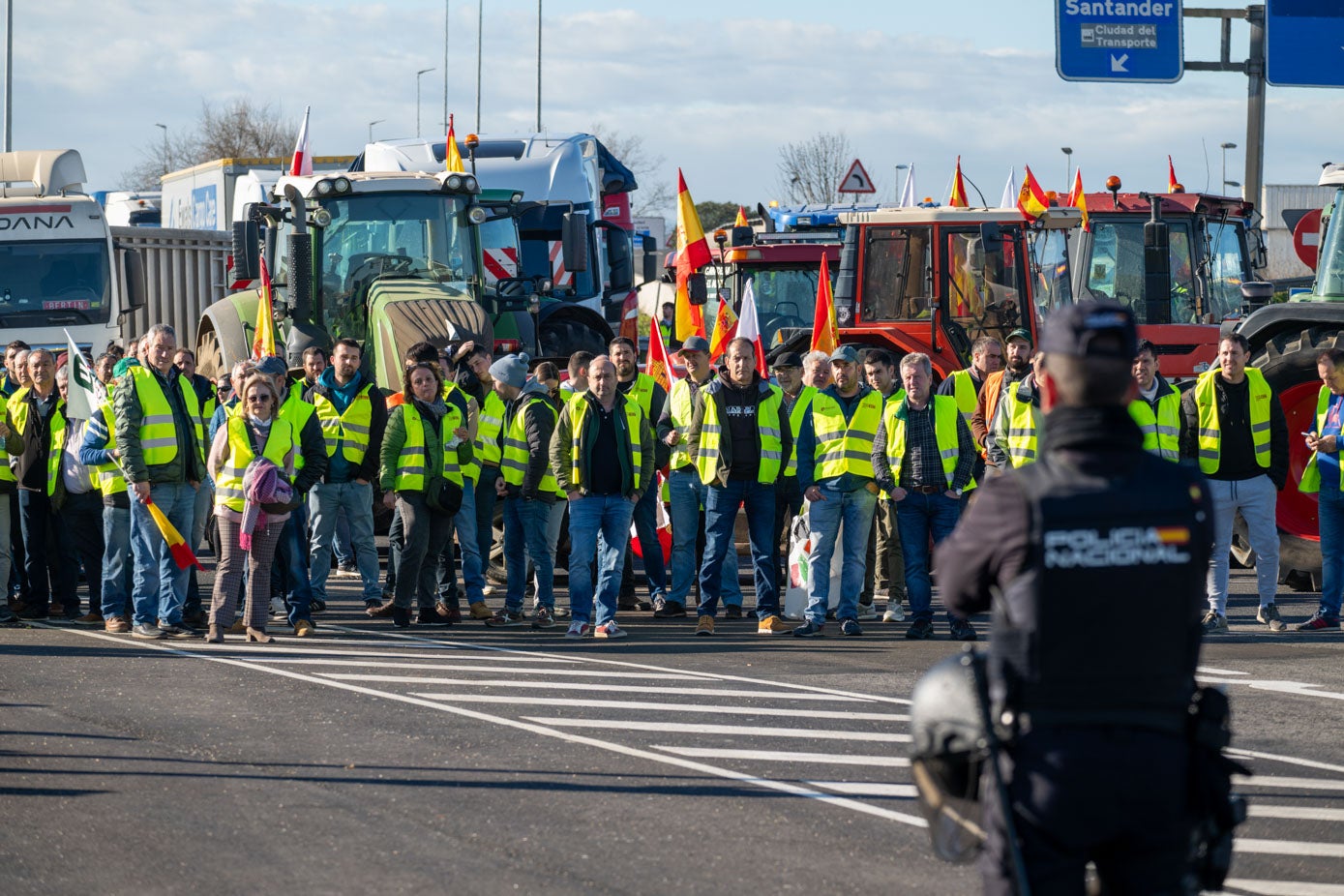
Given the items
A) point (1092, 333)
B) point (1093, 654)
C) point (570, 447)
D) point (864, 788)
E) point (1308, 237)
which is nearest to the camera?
point (1093, 654)

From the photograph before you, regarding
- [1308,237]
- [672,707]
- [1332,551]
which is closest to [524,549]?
[672,707]

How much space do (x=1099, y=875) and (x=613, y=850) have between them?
289 cm

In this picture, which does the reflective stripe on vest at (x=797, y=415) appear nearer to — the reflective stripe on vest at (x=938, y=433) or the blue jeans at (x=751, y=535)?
the blue jeans at (x=751, y=535)

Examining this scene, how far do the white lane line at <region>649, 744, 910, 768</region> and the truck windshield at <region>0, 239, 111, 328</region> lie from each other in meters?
16.2

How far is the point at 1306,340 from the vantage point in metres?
14.2

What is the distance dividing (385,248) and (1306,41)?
11.1 m

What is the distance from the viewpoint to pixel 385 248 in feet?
58.7

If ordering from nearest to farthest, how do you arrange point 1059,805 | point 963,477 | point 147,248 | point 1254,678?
point 1059,805 → point 1254,678 → point 963,477 → point 147,248

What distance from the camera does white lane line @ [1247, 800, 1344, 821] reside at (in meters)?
7.16

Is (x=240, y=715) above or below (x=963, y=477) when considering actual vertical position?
below

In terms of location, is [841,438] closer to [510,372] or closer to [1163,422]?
[1163,422]

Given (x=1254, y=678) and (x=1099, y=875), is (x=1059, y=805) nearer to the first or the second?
(x=1099, y=875)

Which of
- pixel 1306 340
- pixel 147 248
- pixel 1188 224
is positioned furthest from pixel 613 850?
pixel 147 248

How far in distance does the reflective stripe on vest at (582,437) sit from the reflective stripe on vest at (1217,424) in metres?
3.82
